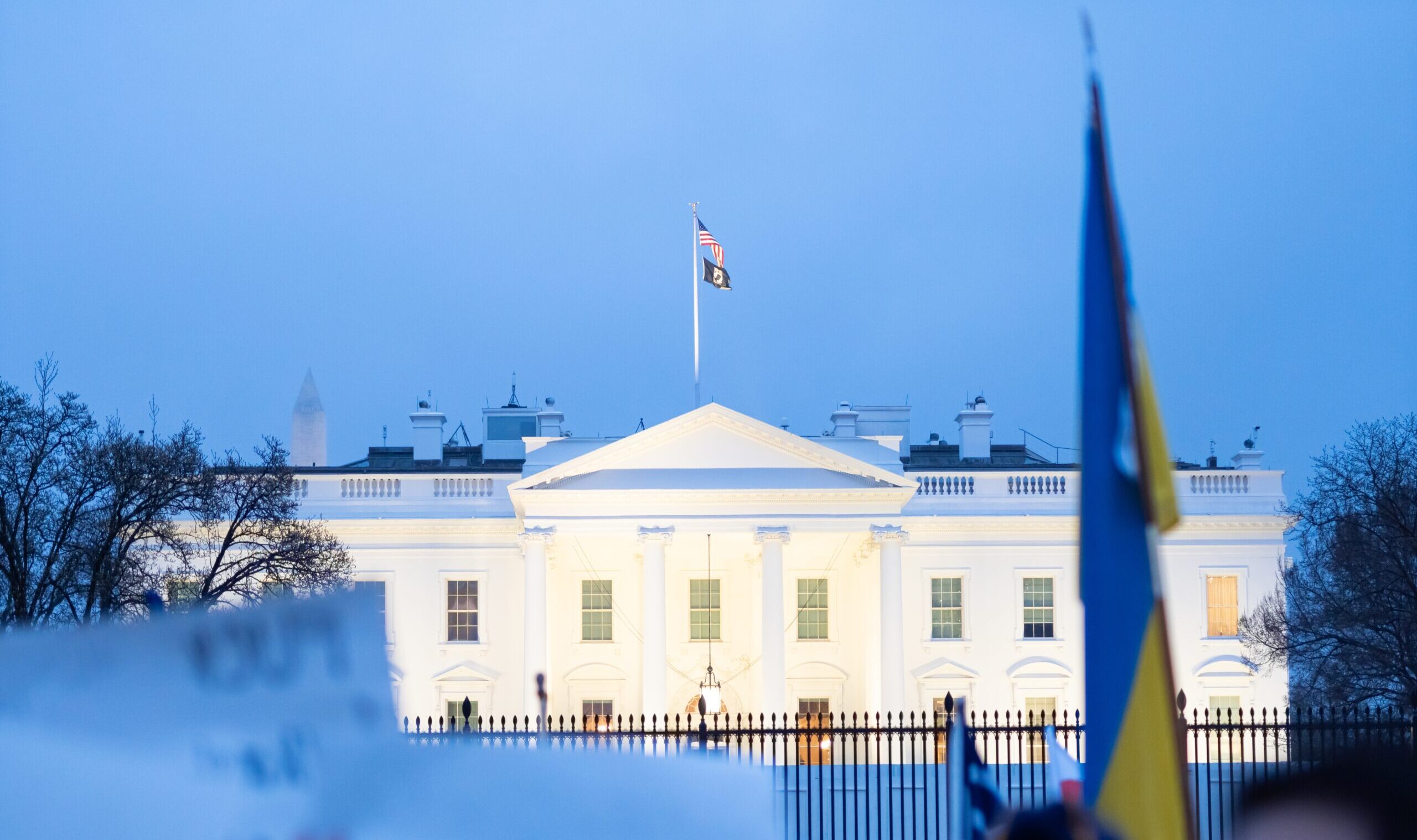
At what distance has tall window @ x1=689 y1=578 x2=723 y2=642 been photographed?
42000 millimetres

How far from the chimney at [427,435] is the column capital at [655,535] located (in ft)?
36.7

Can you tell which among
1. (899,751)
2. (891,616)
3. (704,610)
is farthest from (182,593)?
(891,616)

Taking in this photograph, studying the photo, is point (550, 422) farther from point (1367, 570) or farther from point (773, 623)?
point (1367, 570)

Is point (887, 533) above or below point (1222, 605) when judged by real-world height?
above

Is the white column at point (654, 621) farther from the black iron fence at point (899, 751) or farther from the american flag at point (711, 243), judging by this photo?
the american flag at point (711, 243)

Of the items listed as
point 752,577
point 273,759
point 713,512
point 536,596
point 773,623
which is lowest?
point 773,623

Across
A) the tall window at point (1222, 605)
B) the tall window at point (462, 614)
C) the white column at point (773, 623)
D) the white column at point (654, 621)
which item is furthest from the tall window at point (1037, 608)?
the tall window at point (462, 614)

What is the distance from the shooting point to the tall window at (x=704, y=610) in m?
42.0

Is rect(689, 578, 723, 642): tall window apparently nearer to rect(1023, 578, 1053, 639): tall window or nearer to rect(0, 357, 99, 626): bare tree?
rect(1023, 578, 1053, 639): tall window

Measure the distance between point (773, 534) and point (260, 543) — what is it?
47.0ft

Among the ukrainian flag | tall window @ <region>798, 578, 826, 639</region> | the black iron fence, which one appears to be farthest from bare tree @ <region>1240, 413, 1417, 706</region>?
the ukrainian flag

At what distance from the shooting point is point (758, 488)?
129 ft

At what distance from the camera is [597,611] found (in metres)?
42.2

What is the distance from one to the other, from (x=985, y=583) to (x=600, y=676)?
1108 cm
